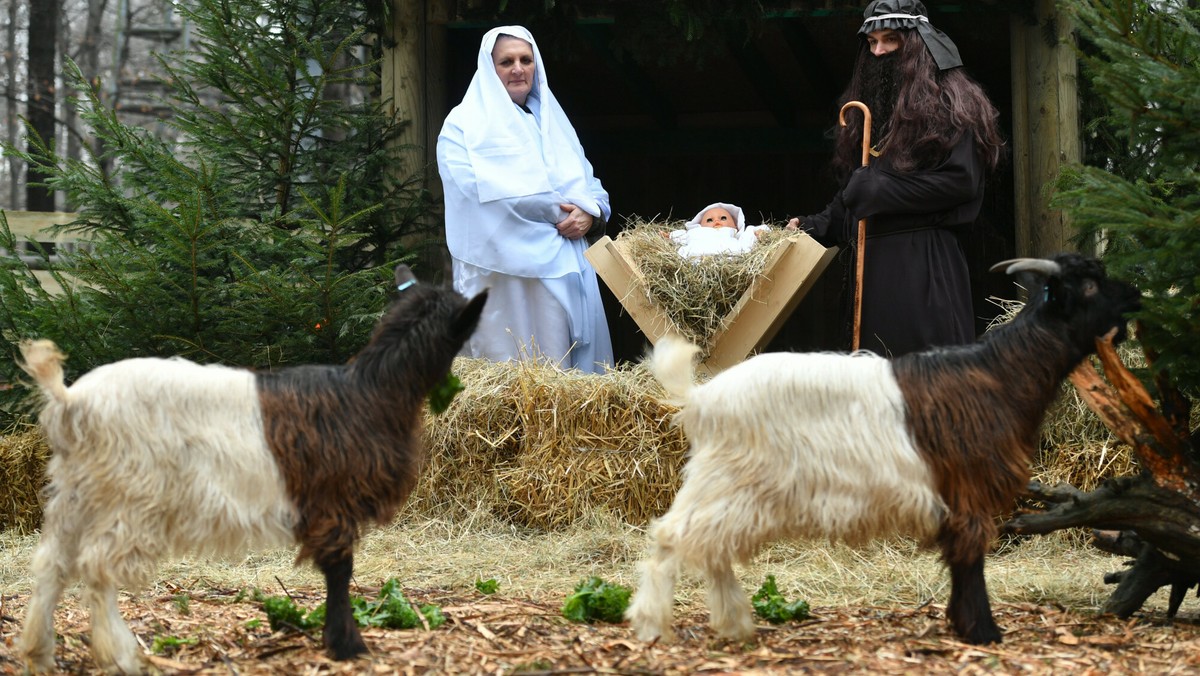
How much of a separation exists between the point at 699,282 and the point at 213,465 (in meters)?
3.13

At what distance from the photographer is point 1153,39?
447 centimetres

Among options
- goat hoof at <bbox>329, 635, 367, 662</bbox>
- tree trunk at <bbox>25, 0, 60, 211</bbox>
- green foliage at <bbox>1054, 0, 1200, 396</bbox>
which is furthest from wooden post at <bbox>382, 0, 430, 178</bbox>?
tree trunk at <bbox>25, 0, 60, 211</bbox>

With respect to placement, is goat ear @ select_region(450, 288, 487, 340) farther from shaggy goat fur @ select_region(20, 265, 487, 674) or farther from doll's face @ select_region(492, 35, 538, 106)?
doll's face @ select_region(492, 35, 538, 106)

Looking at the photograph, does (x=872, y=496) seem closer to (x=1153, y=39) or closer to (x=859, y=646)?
(x=859, y=646)

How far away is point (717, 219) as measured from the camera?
22.5 feet

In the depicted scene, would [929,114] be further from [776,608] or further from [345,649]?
[345,649]

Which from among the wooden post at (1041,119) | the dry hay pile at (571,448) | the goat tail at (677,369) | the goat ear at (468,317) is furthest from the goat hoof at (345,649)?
the wooden post at (1041,119)

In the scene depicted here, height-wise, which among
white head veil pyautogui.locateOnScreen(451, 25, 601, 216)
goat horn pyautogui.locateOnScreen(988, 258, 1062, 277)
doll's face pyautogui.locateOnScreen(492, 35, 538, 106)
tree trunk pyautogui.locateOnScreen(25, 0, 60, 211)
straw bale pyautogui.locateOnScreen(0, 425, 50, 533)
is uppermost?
tree trunk pyautogui.locateOnScreen(25, 0, 60, 211)

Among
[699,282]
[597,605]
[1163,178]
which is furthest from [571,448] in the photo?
[1163,178]

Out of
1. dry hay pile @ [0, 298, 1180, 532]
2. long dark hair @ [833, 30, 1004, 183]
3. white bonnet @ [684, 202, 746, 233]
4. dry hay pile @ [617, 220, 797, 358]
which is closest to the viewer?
long dark hair @ [833, 30, 1004, 183]

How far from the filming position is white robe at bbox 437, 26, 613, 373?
7.00 m

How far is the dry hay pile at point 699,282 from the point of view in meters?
6.20

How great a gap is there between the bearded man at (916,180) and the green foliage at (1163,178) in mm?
794

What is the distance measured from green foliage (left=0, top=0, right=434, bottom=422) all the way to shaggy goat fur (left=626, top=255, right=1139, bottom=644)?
9.75ft
